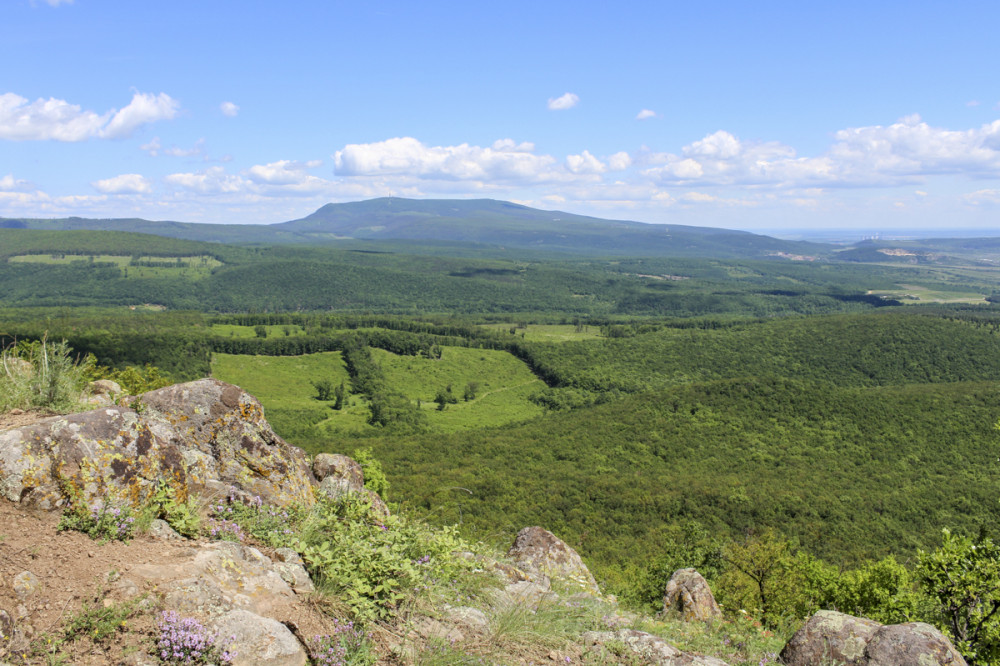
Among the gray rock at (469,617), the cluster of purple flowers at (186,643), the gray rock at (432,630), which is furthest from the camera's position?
the gray rock at (469,617)

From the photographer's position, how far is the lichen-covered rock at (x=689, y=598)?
1633 cm

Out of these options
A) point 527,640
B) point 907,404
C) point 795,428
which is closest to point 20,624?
point 527,640

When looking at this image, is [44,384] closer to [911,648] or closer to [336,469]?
[336,469]

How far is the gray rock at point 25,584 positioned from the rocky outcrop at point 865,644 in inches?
421

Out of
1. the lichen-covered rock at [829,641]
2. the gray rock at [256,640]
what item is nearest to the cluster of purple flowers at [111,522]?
the gray rock at [256,640]

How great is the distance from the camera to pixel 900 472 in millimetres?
67812

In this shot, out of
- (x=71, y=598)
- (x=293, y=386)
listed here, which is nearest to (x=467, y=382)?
(x=293, y=386)

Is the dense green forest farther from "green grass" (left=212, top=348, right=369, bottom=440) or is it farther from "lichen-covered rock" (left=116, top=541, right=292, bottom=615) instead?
"lichen-covered rock" (left=116, top=541, right=292, bottom=615)

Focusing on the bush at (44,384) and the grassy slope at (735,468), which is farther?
the grassy slope at (735,468)

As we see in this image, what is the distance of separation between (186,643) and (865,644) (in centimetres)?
1034

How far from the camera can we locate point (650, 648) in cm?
834

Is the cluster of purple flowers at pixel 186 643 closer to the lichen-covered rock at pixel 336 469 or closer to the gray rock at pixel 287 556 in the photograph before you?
the gray rock at pixel 287 556

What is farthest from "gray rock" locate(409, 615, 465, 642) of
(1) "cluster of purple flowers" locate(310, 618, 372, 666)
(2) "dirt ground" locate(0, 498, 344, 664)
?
(2) "dirt ground" locate(0, 498, 344, 664)

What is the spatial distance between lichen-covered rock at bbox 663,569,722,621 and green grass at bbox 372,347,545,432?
8758 centimetres
